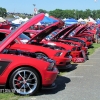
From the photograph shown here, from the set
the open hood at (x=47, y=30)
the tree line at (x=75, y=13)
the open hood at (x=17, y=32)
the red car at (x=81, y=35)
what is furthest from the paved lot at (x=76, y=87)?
the tree line at (x=75, y=13)

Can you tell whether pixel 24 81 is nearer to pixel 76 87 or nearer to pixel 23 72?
pixel 23 72

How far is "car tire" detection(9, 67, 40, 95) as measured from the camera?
596cm

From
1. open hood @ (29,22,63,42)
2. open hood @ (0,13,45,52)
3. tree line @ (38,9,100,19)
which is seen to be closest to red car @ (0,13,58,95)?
open hood @ (0,13,45,52)

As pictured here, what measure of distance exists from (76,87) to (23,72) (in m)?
1.68

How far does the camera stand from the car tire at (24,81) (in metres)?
5.96

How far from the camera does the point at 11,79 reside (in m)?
5.95

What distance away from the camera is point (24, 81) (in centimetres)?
602

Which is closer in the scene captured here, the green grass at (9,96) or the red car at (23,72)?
the green grass at (9,96)

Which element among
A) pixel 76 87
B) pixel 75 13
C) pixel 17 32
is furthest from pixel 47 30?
pixel 75 13

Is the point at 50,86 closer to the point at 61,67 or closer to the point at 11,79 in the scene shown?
the point at 11,79

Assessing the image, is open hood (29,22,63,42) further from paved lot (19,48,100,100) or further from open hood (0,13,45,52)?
open hood (0,13,45,52)

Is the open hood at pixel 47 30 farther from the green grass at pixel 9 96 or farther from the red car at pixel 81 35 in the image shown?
the red car at pixel 81 35

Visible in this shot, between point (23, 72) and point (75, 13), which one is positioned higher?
point (75, 13)

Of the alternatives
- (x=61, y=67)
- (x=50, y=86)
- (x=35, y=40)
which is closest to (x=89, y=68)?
(x=61, y=67)
